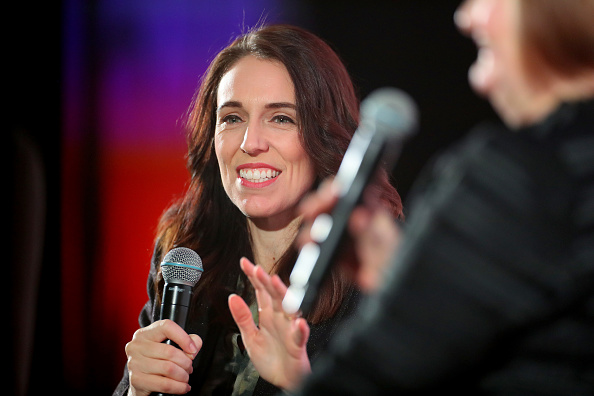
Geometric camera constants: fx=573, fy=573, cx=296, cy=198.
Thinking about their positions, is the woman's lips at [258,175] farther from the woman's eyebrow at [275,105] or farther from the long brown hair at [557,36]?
the long brown hair at [557,36]

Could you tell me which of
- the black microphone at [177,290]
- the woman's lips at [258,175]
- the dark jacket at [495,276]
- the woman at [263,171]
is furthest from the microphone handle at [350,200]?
the woman's lips at [258,175]

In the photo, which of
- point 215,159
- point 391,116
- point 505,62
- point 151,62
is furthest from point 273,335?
point 151,62

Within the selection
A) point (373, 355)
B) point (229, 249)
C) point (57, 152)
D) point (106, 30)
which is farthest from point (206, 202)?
point (373, 355)

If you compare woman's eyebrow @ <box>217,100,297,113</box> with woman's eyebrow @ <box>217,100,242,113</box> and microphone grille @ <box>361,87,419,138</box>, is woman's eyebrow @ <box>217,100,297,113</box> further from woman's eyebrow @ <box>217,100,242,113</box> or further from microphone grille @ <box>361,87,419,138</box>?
microphone grille @ <box>361,87,419,138</box>

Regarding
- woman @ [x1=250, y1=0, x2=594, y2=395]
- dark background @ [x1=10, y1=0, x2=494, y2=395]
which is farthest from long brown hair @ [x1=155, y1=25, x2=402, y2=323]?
woman @ [x1=250, y1=0, x2=594, y2=395]

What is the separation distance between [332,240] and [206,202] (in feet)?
4.66

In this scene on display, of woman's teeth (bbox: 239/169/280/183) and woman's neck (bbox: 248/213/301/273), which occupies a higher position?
woman's teeth (bbox: 239/169/280/183)

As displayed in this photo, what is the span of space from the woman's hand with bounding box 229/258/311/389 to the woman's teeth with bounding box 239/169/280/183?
2.59 ft

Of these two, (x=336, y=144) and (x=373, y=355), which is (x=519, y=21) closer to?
(x=373, y=355)

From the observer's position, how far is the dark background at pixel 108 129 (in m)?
2.22

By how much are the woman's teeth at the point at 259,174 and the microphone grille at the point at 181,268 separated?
0.45m

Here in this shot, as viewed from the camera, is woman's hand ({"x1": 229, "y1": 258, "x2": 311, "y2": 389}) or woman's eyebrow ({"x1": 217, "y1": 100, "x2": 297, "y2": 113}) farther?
woman's eyebrow ({"x1": 217, "y1": 100, "x2": 297, "y2": 113})

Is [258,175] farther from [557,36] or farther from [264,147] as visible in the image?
[557,36]

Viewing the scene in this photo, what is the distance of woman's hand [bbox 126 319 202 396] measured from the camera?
1367 mm
